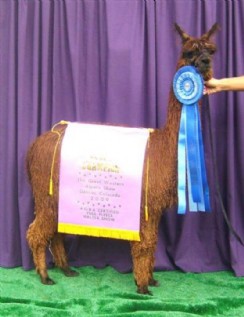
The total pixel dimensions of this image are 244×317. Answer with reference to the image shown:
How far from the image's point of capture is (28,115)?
3207 mm

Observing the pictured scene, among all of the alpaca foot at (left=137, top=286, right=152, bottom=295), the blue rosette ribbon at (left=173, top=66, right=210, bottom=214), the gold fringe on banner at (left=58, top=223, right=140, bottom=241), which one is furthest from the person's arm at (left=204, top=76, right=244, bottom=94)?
the alpaca foot at (left=137, top=286, right=152, bottom=295)

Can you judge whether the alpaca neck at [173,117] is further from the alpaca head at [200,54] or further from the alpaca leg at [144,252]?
the alpaca leg at [144,252]

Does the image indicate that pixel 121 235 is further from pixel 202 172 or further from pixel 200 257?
pixel 200 257

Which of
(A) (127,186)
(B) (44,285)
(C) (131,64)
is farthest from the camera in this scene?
(C) (131,64)

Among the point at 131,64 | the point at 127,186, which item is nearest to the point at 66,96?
the point at 131,64

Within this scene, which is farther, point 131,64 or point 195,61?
point 131,64

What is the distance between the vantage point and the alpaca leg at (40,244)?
9.34 ft

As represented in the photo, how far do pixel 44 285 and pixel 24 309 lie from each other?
429 mm

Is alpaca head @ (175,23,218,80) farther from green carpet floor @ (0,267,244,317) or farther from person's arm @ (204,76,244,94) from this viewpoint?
green carpet floor @ (0,267,244,317)

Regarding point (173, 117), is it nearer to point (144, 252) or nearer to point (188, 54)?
point (188, 54)

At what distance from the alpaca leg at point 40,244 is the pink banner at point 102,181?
18cm

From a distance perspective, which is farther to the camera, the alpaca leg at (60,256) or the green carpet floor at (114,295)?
the alpaca leg at (60,256)

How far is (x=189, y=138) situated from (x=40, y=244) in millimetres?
1168

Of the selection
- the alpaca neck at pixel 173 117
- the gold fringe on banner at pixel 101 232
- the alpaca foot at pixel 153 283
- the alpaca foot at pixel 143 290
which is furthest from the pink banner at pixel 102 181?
the alpaca foot at pixel 153 283
